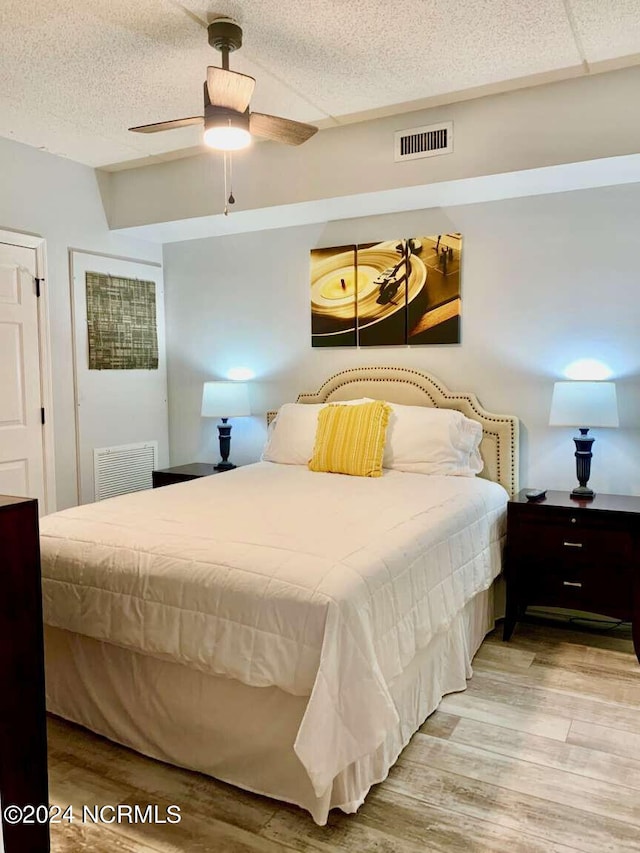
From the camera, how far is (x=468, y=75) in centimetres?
291

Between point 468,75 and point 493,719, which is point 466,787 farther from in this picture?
point 468,75

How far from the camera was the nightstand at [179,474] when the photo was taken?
429cm

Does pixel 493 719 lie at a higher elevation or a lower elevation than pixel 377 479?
lower

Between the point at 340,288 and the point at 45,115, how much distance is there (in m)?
1.93

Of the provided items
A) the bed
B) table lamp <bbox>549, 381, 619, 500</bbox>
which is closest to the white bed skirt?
the bed

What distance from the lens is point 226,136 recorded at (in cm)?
252

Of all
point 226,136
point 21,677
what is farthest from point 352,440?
point 21,677

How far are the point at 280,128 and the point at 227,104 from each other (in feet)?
1.03

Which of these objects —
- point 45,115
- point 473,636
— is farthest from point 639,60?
point 45,115

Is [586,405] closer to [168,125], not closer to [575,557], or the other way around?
[575,557]

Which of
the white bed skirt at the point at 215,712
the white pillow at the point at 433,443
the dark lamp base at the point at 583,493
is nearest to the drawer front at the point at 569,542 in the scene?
the dark lamp base at the point at 583,493

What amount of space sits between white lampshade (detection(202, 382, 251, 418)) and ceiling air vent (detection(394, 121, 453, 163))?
1.82m

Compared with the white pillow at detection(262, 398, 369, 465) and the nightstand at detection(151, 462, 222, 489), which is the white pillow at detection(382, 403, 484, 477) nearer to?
the white pillow at detection(262, 398, 369, 465)

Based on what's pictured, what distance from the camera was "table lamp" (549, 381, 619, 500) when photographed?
125 inches
